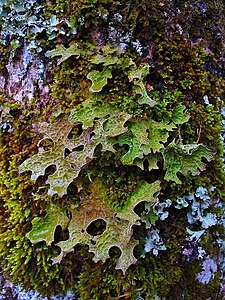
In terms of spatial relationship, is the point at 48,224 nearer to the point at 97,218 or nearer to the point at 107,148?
the point at 97,218

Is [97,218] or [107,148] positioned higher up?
[107,148]

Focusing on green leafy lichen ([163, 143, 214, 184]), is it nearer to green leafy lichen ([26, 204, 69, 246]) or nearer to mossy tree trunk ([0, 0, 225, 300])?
mossy tree trunk ([0, 0, 225, 300])

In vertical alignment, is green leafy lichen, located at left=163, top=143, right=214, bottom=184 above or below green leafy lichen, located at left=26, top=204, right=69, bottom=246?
above

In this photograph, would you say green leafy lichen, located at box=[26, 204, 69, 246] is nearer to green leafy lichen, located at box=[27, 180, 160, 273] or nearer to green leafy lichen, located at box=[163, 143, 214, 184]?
green leafy lichen, located at box=[27, 180, 160, 273]

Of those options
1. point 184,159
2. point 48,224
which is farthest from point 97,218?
point 184,159

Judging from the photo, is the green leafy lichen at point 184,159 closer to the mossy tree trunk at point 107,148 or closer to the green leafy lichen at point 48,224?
the mossy tree trunk at point 107,148

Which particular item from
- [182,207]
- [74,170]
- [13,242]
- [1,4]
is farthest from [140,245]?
[1,4]

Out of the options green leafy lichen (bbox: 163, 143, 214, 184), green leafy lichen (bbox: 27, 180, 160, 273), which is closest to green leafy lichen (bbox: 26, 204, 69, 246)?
green leafy lichen (bbox: 27, 180, 160, 273)

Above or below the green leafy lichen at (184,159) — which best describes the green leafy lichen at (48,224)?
below

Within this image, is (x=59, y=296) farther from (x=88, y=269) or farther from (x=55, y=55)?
(x=55, y=55)

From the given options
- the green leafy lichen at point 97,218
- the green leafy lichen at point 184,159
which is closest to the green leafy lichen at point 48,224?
the green leafy lichen at point 97,218

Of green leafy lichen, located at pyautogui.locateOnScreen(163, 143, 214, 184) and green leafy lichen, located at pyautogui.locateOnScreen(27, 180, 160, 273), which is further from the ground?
green leafy lichen, located at pyautogui.locateOnScreen(163, 143, 214, 184)
